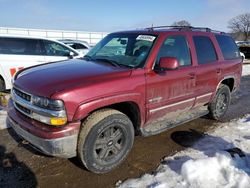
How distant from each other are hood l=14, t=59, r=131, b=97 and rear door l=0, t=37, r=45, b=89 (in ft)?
13.0

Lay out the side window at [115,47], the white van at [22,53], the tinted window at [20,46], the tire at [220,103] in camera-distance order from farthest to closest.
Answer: the tinted window at [20,46], the white van at [22,53], the tire at [220,103], the side window at [115,47]

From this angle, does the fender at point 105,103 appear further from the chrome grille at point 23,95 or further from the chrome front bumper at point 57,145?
the chrome grille at point 23,95

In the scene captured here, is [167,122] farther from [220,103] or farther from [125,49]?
[220,103]

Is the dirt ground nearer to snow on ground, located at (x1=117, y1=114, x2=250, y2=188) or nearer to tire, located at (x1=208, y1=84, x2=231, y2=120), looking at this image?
snow on ground, located at (x1=117, y1=114, x2=250, y2=188)

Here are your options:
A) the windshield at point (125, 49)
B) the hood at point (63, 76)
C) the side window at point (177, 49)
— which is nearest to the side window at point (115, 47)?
the windshield at point (125, 49)

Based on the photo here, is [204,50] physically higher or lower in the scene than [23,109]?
higher

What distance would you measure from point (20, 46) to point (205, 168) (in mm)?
6619

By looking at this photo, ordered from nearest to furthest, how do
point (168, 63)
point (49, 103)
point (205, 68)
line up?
point (49, 103)
point (168, 63)
point (205, 68)

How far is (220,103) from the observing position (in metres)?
6.10

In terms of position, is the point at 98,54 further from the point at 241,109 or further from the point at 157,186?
the point at 241,109

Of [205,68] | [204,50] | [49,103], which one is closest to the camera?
[49,103]

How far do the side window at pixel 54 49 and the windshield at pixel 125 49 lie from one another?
3.96 meters

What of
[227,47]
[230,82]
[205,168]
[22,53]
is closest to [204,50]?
[227,47]

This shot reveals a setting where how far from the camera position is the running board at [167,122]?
14.1 ft
